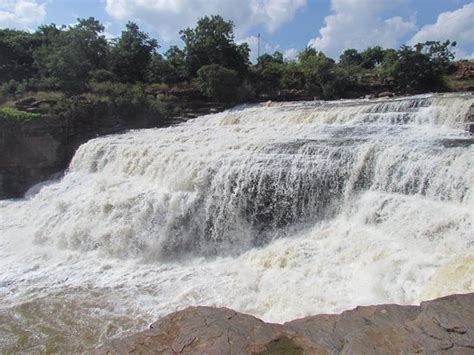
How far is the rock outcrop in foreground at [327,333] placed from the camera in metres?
3.19

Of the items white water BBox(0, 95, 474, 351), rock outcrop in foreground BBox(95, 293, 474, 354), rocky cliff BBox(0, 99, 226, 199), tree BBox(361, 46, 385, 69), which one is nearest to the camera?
rock outcrop in foreground BBox(95, 293, 474, 354)

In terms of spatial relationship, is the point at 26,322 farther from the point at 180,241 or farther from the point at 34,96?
the point at 34,96

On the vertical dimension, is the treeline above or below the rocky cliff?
above

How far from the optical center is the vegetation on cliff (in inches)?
791

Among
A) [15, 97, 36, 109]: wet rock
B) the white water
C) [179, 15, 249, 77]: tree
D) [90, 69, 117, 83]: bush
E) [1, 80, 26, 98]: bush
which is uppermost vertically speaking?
[179, 15, 249, 77]: tree

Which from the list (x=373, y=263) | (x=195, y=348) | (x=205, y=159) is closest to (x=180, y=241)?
(x=205, y=159)

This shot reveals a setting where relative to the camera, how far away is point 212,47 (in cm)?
2453

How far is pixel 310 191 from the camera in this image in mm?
8117

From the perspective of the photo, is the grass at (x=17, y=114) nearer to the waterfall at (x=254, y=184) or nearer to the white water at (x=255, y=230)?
the white water at (x=255, y=230)

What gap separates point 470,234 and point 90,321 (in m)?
5.62

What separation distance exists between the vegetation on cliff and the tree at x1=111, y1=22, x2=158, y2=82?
62 millimetres

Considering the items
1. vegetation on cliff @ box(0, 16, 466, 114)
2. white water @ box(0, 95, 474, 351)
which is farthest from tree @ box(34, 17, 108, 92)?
white water @ box(0, 95, 474, 351)

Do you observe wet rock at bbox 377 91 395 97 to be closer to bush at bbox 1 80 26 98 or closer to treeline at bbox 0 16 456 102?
treeline at bbox 0 16 456 102

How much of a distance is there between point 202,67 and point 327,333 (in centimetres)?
2009
